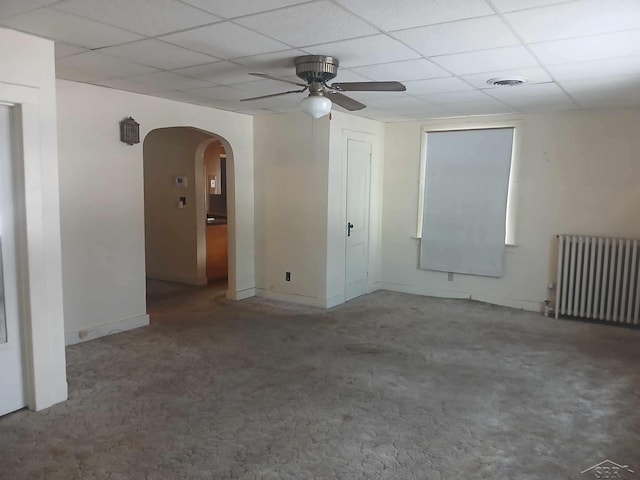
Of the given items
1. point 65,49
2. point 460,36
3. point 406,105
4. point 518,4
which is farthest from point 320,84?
point 406,105

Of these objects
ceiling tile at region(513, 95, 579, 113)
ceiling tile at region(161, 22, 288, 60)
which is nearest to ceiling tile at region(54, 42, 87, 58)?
ceiling tile at region(161, 22, 288, 60)

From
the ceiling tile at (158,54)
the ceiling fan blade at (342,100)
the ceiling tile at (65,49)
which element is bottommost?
the ceiling fan blade at (342,100)

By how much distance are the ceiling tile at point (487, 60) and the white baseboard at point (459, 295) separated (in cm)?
327

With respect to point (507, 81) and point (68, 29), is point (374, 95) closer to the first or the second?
point (507, 81)

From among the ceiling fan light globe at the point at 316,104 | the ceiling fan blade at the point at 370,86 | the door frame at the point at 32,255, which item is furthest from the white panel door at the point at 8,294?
the ceiling fan blade at the point at 370,86

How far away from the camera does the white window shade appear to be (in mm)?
5895

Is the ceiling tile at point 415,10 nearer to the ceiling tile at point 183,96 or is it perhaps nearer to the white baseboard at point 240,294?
the ceiling tile at point 183,96

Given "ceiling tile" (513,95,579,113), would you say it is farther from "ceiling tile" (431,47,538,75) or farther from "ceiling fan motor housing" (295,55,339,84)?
"ceiling fan motor housing" (295,55,339,84)

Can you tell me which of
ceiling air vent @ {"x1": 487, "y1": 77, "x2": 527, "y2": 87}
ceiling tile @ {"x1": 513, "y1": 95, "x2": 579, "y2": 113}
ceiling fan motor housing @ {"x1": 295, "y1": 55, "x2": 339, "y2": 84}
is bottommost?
ceiling fan motor housing @ {"x1": 295, "y1": 55, "x2": 339, "y2": 84}

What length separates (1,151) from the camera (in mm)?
2908

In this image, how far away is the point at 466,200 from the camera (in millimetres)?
6125

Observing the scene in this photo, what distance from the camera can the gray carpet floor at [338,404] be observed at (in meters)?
2.59

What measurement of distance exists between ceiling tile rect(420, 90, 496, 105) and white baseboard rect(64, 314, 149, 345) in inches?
144

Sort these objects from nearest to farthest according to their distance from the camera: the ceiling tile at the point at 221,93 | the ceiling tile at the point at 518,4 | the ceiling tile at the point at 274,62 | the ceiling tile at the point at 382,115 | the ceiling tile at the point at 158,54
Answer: the ceiling tile at the point at 518,4 < the ceiling tile at the point at 158,54 < the ceiling tile at the point at 274,62 < the ceiling tile at the point at 221,93 < the ceiling tile at the point at 382,115
